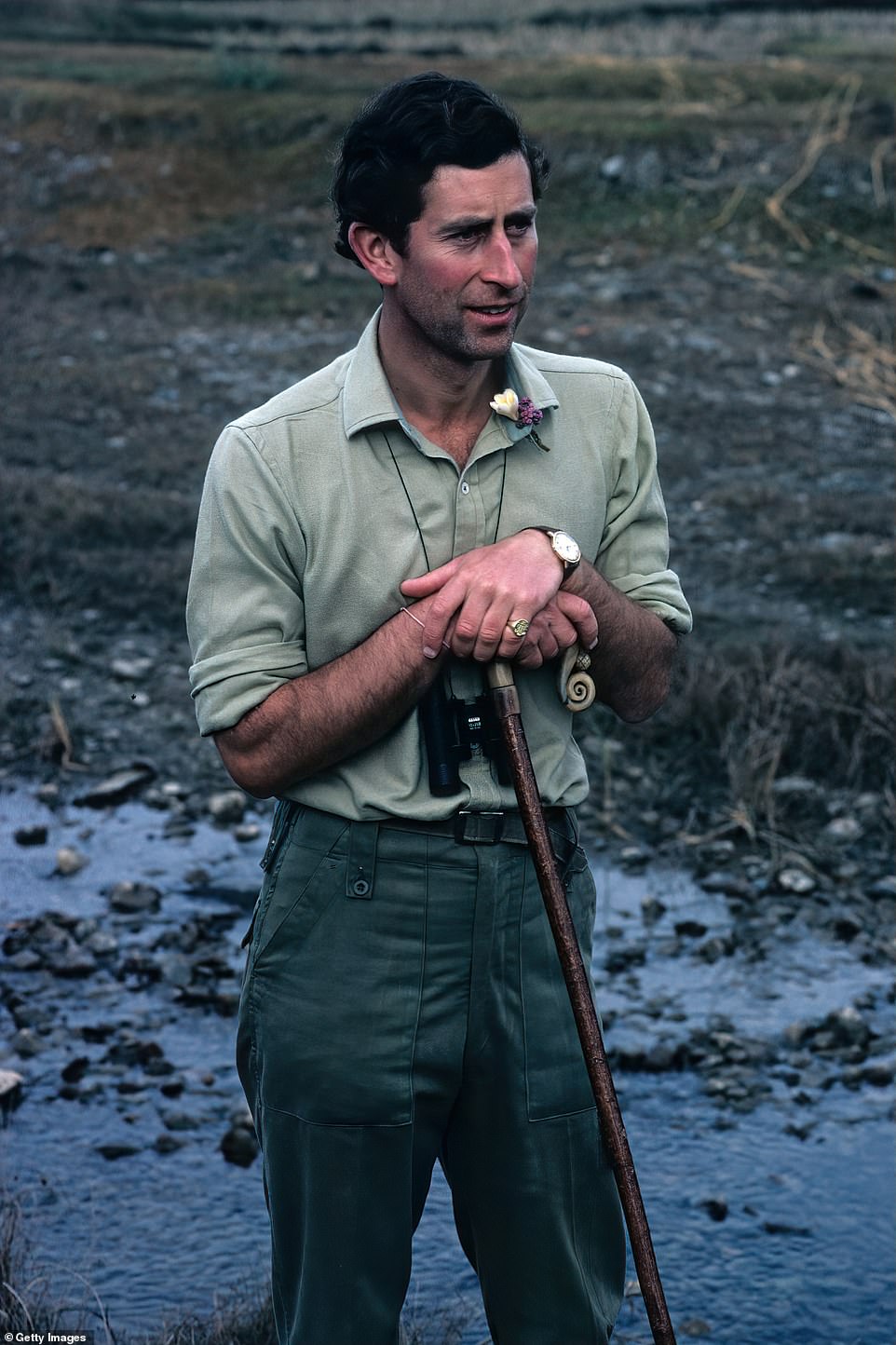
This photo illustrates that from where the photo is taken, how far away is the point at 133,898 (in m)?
5.28

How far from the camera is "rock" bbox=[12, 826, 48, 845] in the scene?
18.8 ft

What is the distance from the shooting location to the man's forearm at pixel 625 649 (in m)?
2.29

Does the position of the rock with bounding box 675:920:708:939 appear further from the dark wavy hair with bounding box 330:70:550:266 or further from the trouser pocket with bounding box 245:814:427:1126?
the dark wavy hair with bounding box 330:70:550:266

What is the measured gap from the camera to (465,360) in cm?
226

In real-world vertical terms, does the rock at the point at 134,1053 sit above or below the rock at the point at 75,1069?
above

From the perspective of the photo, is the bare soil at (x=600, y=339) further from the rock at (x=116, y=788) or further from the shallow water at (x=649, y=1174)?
the shallow water at (x=649, y=1174)

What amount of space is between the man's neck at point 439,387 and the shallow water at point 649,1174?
197cm

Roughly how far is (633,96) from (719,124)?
2.36 m

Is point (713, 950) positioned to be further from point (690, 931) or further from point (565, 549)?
point (565, 549)

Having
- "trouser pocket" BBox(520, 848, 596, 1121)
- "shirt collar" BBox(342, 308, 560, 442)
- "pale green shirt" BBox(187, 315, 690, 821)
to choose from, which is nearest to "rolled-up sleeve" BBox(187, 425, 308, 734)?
"pale green shirt" BBox(187, 315, 690, 821)

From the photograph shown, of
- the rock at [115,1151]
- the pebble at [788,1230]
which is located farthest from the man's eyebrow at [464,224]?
the rock at [115,1151]

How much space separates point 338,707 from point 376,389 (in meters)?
0.46

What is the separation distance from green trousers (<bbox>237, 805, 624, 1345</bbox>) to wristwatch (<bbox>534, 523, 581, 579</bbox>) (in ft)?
1.31

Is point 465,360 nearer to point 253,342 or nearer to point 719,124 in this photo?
point 253,342
